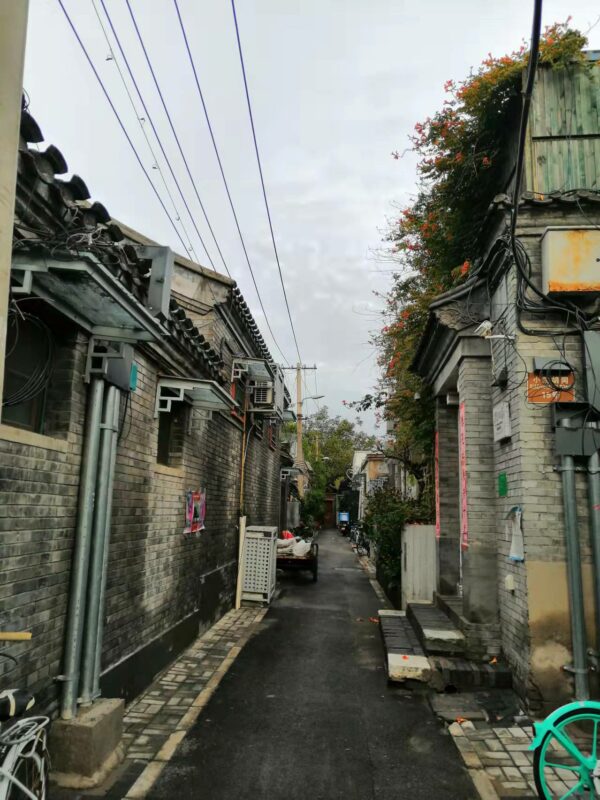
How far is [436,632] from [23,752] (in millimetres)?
5041

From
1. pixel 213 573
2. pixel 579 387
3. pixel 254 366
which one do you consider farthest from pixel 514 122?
pixel 213 573

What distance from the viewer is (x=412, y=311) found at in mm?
10781

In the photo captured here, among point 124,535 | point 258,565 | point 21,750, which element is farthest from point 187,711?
point 258,565

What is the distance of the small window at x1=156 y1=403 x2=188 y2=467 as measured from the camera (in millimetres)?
7508

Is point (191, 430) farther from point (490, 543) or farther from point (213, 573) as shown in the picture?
point (490, 543)

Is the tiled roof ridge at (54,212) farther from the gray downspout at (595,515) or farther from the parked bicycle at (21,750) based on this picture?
the gray downspout at (595,515)

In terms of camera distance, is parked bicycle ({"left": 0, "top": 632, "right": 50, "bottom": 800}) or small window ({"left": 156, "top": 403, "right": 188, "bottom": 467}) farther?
small window ({"left": 156, "top": 403, "right": 188, "bottom": 467})

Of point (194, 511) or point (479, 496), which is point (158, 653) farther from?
point (479, 496)

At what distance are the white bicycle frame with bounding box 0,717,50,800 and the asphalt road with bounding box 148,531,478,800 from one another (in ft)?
3.46

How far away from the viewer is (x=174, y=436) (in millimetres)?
7625

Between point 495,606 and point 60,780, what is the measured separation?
4.83 metres

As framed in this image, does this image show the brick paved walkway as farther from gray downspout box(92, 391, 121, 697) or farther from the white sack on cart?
the white sack on cart

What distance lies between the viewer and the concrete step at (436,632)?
6.48m

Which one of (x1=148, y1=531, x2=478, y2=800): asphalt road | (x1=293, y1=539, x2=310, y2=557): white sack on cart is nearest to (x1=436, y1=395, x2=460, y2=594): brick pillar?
(x1=148, y1=531, x2=478, y2=800): asphalt road
